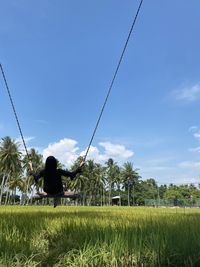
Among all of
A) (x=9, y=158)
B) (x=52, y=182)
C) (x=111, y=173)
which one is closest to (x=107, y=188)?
(x=111, y=173)

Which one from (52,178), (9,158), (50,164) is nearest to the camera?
(50,164)

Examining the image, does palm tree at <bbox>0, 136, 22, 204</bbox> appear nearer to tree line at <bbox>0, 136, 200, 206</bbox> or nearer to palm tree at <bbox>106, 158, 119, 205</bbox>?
tree line at <bbox>0, 136, 200, 206</bbox>

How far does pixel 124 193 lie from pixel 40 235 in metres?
126

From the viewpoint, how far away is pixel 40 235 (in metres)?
5.71

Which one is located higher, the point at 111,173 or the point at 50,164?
the point at 111,173

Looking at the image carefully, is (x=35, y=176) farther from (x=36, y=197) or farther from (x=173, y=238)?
(x=173, y=238)

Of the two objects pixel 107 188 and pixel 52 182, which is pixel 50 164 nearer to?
pixel 52 182

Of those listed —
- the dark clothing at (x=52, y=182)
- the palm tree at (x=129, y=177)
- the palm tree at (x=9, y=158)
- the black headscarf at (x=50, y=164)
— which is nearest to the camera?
the black headscarf at (x=50, y=164)

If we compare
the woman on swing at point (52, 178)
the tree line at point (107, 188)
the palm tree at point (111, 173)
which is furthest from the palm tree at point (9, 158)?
the woman on swing at point (52, 178)

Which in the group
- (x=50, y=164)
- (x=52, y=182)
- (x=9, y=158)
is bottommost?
(x=52, y=182)

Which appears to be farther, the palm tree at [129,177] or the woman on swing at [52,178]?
the palm tree at [129,177]

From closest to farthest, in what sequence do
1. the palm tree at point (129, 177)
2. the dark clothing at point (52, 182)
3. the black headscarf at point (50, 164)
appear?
the black headscarf at point (50, 164), the dark clothing at point (52, 182), the palm tree at point (129, 177)

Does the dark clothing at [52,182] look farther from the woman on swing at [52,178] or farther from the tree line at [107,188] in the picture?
the tree line at [107,188]

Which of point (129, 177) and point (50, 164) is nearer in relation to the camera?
point (50, 164)
